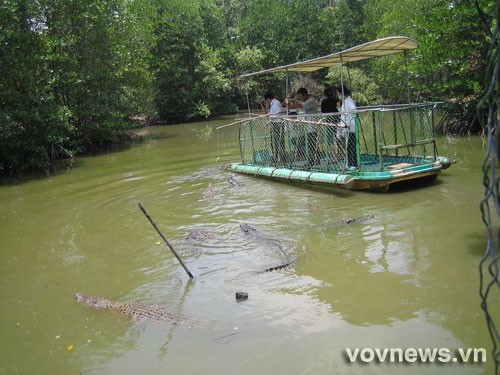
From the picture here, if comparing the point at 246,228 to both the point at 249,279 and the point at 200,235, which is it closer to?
the point at 200,235

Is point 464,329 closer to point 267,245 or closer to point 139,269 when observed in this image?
point 267,245

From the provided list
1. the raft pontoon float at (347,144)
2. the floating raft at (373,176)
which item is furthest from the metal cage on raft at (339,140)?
the floating raft at (373,176)

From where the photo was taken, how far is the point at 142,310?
481 centimetres

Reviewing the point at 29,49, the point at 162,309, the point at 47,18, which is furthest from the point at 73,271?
the point at 47,18

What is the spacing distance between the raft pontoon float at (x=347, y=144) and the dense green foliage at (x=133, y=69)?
2.23m

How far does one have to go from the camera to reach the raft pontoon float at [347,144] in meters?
8.71

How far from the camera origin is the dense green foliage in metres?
13.6

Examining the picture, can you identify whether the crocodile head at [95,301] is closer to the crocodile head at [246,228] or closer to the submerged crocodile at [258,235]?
the submerged crocodile at [258,235]

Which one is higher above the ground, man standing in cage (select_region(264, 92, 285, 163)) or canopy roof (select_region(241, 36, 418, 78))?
canopy roof (select_region(241, 36, 418, 78))

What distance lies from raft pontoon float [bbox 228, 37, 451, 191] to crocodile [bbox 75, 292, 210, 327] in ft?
16.0

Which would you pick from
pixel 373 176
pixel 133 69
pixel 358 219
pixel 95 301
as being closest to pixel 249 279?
pixel 95 301

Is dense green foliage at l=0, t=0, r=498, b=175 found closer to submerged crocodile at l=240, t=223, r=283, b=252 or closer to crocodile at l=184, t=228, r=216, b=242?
submerged crocodile at l=240, t=223, r=283, b=252

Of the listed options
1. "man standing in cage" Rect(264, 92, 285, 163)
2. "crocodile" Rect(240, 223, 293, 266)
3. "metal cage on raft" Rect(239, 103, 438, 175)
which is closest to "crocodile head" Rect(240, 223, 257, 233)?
"crocodile" Rect(240, 223, 293, 266)

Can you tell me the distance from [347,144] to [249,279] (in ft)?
14.1
